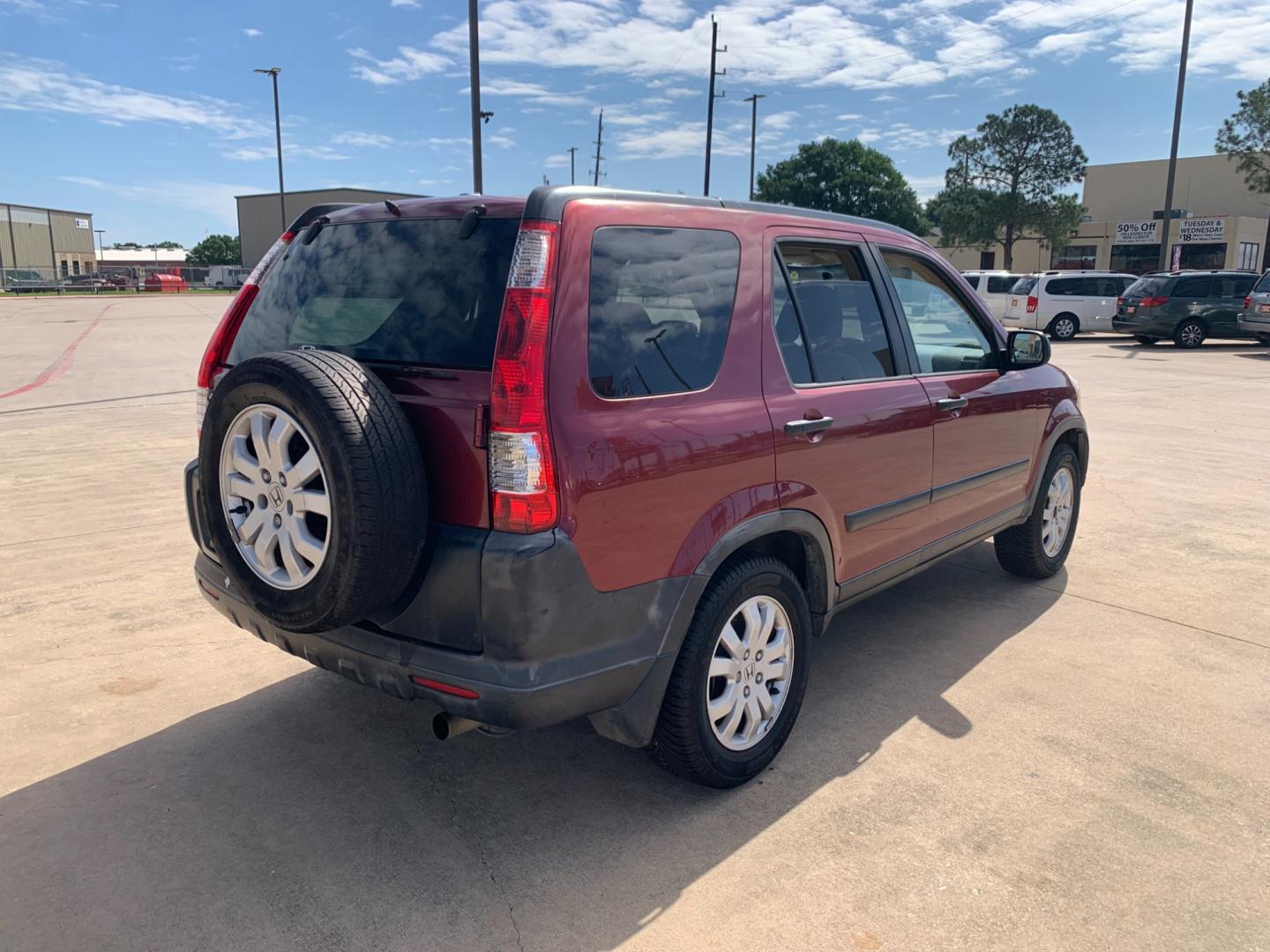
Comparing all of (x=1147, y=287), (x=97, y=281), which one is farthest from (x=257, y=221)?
(x=1147, y=287)

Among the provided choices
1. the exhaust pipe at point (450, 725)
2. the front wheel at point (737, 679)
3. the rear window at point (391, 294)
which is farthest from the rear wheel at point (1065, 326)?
the exhaust pipe at point (450, 725)

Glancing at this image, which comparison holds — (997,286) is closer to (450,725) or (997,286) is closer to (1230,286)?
(1230,286)

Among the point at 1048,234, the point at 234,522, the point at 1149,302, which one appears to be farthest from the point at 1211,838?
the point at 1048,234

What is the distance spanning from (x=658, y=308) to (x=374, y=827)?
1.82 m

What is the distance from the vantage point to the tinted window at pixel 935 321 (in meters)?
4.05

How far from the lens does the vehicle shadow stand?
2.48 m

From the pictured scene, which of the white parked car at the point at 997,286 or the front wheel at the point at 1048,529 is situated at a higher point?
the white parked car at the point at 997,286

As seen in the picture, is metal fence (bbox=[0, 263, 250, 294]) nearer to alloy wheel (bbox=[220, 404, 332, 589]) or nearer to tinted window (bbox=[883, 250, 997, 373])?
tinted window (bbox=[883, 250, 997, 373])

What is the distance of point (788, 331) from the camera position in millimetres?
3287

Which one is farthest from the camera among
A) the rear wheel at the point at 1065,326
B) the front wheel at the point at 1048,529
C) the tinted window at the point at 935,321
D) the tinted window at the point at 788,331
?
the rear wheel at the point at 1065,326

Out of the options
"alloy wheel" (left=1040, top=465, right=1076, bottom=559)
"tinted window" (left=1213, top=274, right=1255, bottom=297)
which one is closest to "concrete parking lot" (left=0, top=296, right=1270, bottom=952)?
"alloy wheel" (left=1040, top=465, right=1076, bottom=559)

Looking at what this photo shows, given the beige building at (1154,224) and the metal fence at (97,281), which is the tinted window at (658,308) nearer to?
the beige building at (1154,224)

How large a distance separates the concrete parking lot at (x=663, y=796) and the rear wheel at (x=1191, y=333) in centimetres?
1928

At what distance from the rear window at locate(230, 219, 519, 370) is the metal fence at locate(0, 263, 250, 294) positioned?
54.4 meters
